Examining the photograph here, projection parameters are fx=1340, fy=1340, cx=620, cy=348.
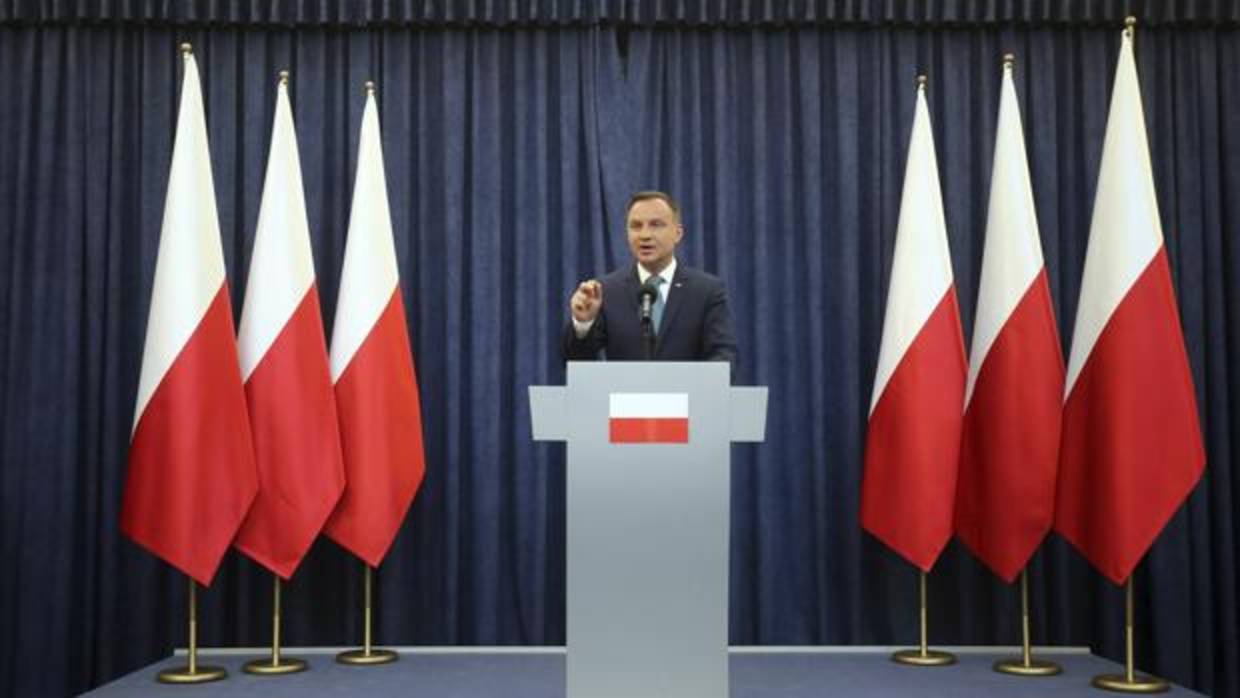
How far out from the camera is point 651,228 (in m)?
4.48

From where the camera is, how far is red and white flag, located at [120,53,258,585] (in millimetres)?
5055

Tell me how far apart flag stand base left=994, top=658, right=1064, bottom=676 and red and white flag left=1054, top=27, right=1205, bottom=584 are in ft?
1.58

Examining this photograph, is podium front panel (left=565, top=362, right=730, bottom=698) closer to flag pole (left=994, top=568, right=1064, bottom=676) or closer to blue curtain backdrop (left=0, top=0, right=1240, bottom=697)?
flag pole (left=994, top=568, right=1064, bottom=676)

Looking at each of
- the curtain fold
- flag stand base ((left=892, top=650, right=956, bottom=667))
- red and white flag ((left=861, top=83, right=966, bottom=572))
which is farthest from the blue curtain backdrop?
red and white flag ((left=861, top=83, right=966, bottom=572))

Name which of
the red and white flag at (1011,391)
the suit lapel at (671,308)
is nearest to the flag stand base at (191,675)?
the suit lapel at (671,308)

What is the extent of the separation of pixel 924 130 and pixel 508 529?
2.48 meters

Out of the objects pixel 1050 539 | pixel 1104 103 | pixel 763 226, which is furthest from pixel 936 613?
pixel 1104 103

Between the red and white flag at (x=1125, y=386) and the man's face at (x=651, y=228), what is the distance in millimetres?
1799

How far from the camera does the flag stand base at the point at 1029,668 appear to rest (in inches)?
204

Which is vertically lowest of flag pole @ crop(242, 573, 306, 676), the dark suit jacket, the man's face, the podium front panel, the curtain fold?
flag pole @ crop(242, 573, 306, 676)

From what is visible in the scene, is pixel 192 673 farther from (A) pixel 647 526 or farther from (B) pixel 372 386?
(A) pixel 647 526

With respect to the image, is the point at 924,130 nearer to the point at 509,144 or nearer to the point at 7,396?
the point at 509,144

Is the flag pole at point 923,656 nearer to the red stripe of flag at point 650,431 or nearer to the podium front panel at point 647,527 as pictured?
the podium front panel at point 647,527

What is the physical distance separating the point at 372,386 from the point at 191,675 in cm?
128
